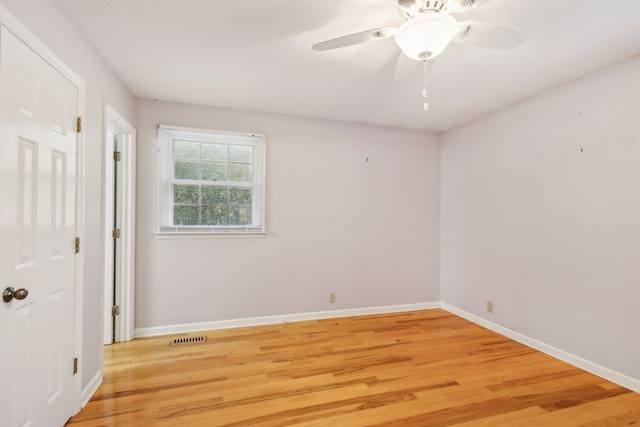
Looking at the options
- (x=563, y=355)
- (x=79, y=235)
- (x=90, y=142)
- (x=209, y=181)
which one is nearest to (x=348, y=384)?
(x=563, y=355)

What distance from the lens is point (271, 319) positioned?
11.1 feet

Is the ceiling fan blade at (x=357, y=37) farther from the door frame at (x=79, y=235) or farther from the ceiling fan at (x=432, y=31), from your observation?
the door frame at (x=79, y=235)

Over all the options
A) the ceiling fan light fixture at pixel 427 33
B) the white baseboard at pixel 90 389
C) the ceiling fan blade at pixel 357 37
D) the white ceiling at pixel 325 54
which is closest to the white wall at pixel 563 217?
the white ceiling at pixel 325 54

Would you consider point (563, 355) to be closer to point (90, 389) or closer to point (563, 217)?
point (563, 217)

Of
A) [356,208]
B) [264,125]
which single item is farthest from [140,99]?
[356,208]

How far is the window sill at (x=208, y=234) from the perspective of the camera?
121 inches

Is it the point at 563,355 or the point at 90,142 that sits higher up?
the point at 90,142

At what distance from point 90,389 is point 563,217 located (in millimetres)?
3965

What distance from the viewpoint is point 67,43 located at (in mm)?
1734

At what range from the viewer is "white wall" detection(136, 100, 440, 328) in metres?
3.07

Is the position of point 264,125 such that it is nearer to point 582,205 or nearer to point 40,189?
point 40,189

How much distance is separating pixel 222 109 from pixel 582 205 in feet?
11.7

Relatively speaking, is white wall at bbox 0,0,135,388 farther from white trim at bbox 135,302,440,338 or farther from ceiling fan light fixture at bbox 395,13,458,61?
ceiling fan light fixture at bbox 395,13,458,61

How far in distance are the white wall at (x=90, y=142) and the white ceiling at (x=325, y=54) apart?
0.10m
